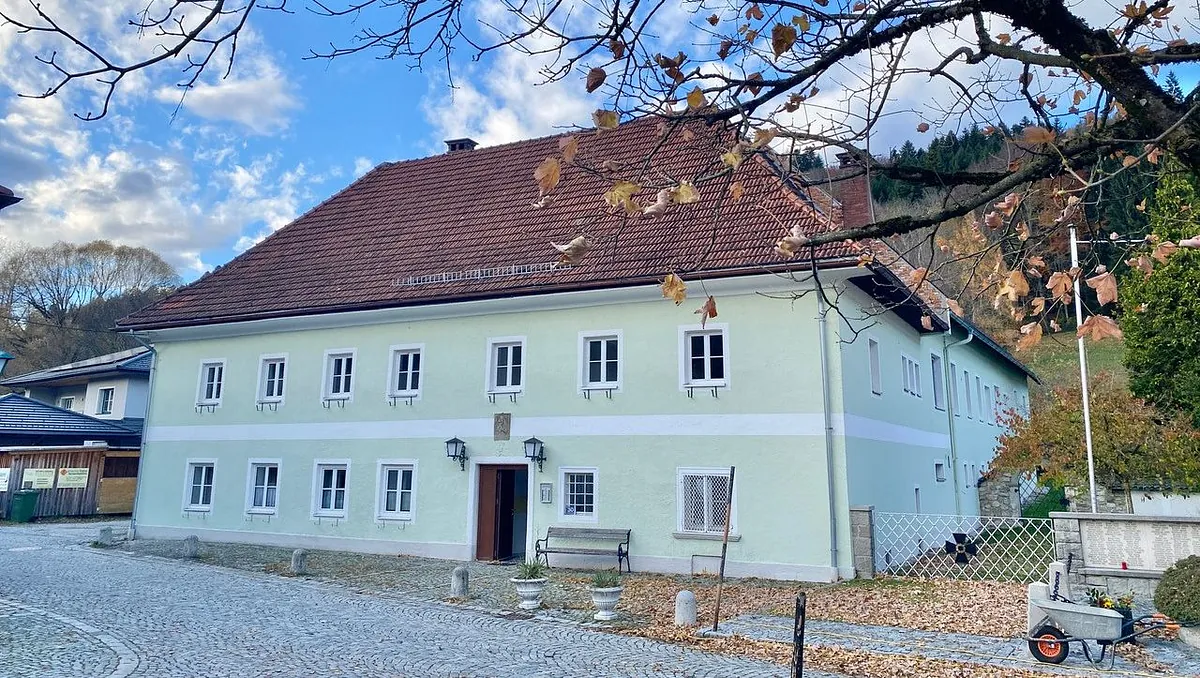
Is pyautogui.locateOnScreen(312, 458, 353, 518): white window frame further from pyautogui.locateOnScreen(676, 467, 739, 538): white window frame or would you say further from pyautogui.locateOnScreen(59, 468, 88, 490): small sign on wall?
pyautogui.locateOnScreen(59, 468, 88, 490): small sign on wall

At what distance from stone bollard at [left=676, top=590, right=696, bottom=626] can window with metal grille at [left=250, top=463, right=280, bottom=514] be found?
1210cm

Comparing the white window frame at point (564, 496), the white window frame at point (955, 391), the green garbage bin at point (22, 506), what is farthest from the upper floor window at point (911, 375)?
the green garbage bin at point (22, 506)

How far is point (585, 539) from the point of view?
15.3m

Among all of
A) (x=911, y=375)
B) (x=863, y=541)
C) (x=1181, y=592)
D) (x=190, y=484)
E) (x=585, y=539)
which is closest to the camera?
(x=1181, y=592)

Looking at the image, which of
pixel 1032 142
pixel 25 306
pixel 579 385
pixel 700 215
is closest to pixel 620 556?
pixel 579 385

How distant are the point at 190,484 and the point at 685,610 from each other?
49.3 feet

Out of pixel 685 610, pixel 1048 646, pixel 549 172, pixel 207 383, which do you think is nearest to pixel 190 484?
pixel 207 383

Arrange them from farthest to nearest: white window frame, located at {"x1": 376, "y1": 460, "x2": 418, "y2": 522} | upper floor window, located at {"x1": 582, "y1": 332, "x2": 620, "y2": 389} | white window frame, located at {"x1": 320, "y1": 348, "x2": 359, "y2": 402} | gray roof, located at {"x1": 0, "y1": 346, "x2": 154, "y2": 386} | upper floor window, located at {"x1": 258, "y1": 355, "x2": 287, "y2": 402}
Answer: gray roof, located at {"x1": 0, "y1": 346, "x2": 154, "y2": 386}
upper floor window, located at {"x1": 258, "y1": 355, "x2": 287, "y2": 402}
white window frame, located at {"x1": 320, "y1": 348, "x2": 359, "y2": 402}
white window frame, located at {"x1": 376, "y1": 460, "x2": 418, "y2": 522}
upper floor window, located at {"x1": 582, "y1": 332, "x2": 620, "y2": 389}

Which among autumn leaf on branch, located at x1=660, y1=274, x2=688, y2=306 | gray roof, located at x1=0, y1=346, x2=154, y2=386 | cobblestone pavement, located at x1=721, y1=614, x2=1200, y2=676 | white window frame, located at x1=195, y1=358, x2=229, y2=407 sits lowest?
cobblestone pavement, located at x1=721, y1=614, x2=1200, y2=676

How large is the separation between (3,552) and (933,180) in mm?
19812

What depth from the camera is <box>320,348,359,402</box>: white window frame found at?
1833cm

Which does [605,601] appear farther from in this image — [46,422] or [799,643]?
[46,422]

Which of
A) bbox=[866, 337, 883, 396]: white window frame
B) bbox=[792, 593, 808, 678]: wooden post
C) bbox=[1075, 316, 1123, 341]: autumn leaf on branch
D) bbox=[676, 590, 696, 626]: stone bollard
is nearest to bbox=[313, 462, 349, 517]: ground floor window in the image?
bbox=[676, 590, 696, 626]: stone bollard

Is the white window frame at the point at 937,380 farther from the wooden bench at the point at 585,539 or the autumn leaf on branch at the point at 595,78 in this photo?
the autumn leaf on branch at the point at 595,78
